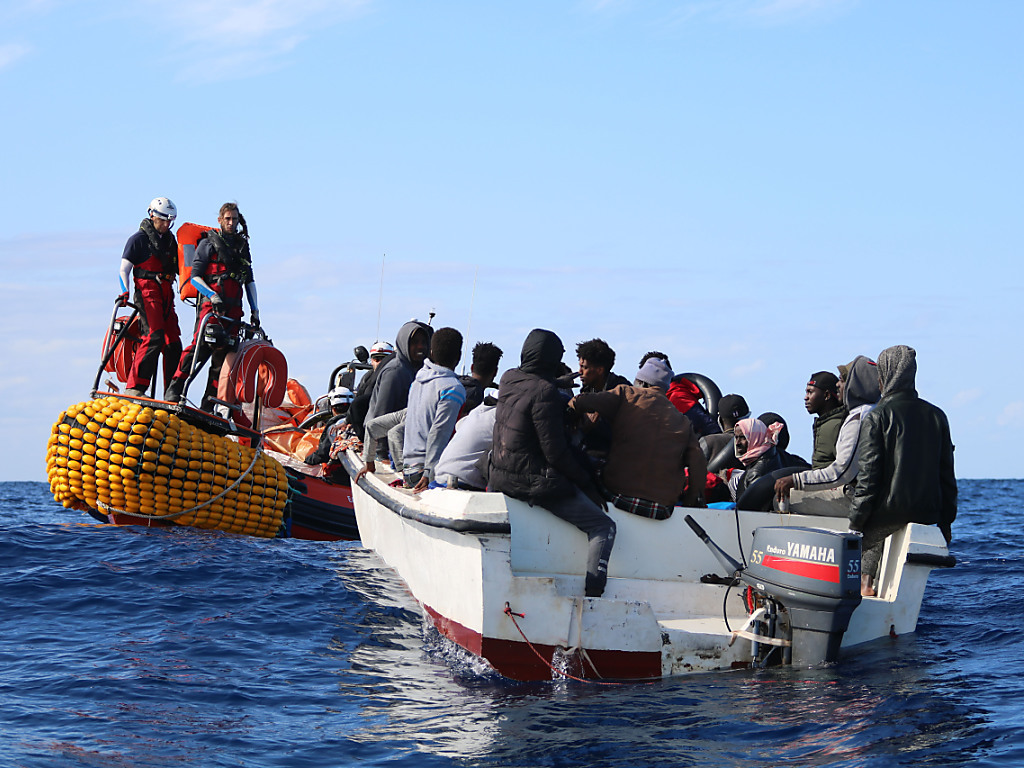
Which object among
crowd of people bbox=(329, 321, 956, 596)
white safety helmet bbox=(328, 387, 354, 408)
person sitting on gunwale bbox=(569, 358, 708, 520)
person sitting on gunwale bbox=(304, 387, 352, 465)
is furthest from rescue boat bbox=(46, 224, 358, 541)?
person sitting on gunwale bbox=(569, 358, 708, 520)

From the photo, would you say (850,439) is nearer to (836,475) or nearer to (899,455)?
(836,475)

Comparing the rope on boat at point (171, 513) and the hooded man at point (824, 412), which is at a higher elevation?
the hooded man at point (824, 412)

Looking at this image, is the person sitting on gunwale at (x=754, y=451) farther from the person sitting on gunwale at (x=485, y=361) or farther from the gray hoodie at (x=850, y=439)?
the person sitting on gunwale at (x=485, y=361)

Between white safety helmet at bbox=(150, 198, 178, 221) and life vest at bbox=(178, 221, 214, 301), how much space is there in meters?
0.23

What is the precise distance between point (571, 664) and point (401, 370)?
12.4 feet

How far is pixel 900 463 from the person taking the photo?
6824 mm

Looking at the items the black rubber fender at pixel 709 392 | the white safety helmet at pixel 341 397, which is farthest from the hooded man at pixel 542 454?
the white safety helmet at pixel 341 397

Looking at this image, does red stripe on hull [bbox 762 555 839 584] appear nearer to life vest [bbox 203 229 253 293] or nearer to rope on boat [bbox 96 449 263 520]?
rope on boat [bbox 96 449 263 520]

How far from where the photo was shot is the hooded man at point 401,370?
929 cm

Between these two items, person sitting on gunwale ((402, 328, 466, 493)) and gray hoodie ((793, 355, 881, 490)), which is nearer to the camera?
gray hoodie ((793, 355, 881, 490))

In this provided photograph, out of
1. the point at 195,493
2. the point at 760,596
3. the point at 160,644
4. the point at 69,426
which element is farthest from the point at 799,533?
the point at 69,426

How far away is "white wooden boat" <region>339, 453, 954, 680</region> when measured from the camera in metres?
6.25

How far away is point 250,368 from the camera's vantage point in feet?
40.8

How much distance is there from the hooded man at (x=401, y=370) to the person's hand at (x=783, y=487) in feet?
10.9
